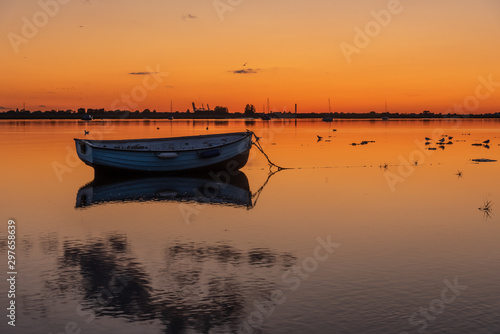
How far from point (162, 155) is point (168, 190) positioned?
511 cm

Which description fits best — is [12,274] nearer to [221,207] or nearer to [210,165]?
[221,207]

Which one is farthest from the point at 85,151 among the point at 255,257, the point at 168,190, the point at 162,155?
the point at 255,257

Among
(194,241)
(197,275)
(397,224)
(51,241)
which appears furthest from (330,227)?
(51,241)

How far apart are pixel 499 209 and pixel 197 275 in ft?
51.4

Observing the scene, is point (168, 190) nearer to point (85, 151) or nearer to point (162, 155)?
point (162, 155)

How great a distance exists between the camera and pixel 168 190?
31.0 metres

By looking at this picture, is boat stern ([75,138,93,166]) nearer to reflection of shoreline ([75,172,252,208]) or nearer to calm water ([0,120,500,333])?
reflection of shoreline ([75,172,252,208])

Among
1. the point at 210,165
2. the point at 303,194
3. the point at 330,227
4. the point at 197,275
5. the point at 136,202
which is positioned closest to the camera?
the point at 197,275

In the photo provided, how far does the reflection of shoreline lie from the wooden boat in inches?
29.4

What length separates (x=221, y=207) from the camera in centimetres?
2567

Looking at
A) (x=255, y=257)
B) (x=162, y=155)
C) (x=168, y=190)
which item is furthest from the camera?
(x=162, y=155)

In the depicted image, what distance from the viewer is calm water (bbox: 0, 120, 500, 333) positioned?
1182cm

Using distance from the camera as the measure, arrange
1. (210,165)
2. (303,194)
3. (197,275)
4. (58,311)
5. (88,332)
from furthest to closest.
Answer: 1. (210,165)
2. (303,194)
3. (197,275)
4. (58,311)
5. (88,332)

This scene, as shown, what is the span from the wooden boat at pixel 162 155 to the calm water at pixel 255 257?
2253 millimetres
